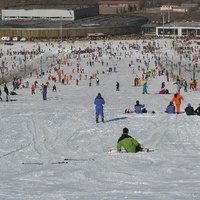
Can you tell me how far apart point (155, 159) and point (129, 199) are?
3.28m

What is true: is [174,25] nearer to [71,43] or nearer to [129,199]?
[71,43]

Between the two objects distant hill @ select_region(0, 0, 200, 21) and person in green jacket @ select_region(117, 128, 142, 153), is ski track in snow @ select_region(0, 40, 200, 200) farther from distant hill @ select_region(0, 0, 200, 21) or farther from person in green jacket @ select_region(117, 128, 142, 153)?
distant hill @ select_region(0, 0, 200, 21)

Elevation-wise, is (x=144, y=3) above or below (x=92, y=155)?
above

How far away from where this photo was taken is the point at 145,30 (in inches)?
3551

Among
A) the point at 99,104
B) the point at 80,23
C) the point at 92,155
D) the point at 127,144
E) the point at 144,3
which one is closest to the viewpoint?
the point at 127,144

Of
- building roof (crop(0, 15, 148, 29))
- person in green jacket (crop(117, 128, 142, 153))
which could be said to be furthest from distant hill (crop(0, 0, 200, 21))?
person in green jacket (crop(117, 128, 142, 153))

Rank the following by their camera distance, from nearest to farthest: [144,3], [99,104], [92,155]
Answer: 1. [92,155]
2. [99,104]
3. [144,3]

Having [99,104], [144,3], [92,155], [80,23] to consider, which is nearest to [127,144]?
[92,155]

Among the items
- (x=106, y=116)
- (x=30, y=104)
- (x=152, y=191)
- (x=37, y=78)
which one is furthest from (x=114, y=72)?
(x=152, y=191)

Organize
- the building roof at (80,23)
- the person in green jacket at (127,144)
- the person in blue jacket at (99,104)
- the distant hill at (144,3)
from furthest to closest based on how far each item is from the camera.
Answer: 1. the distant hill at (144,3)
2. the building roof at (80,23)
3. the person in blue jacket at (99,104)
4. the person in green jacket at (127,144)

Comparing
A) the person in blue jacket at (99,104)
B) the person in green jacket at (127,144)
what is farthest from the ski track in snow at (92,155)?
the person in blue jacket at (99,104)

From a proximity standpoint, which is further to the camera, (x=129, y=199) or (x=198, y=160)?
(x=198, y=160)

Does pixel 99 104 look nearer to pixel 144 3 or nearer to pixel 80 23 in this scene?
pixel 80 23

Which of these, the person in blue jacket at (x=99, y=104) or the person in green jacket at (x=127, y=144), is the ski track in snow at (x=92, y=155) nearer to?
the person in green jacket at (x=127, y=144)
